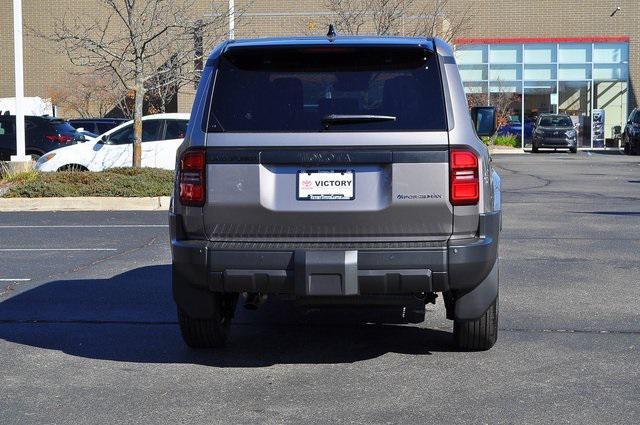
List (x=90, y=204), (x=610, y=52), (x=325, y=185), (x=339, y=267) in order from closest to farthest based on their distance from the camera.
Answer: (x=339, y=267) < (x=325, y=185) < (x=90, y=204) < (x=610, y=52)

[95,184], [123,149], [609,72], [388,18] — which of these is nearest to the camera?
[95,184]

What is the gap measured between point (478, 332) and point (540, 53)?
4413cm

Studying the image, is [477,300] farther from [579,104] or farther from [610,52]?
[579,104]

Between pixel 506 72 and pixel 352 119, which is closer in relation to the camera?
pixel 352 119

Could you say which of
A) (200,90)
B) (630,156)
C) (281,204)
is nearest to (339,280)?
(281,204)

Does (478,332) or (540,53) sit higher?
(540,53)

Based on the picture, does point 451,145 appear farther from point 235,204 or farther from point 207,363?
point 207,363

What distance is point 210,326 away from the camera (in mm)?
6961

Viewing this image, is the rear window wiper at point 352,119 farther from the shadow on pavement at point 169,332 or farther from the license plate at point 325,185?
the shadow on pavement at point 169,332

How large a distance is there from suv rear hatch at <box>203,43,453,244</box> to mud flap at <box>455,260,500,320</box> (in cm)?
53

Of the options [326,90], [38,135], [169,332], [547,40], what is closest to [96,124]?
[38,135]

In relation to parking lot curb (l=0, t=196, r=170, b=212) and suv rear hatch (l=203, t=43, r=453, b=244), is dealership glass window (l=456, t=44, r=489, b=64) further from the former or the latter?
suv rear hatch (l=203, t=43, r=453, b=244)

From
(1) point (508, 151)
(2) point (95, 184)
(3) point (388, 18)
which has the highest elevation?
(3) point (388, 18)

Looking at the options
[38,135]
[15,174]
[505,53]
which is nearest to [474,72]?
[505,53]
